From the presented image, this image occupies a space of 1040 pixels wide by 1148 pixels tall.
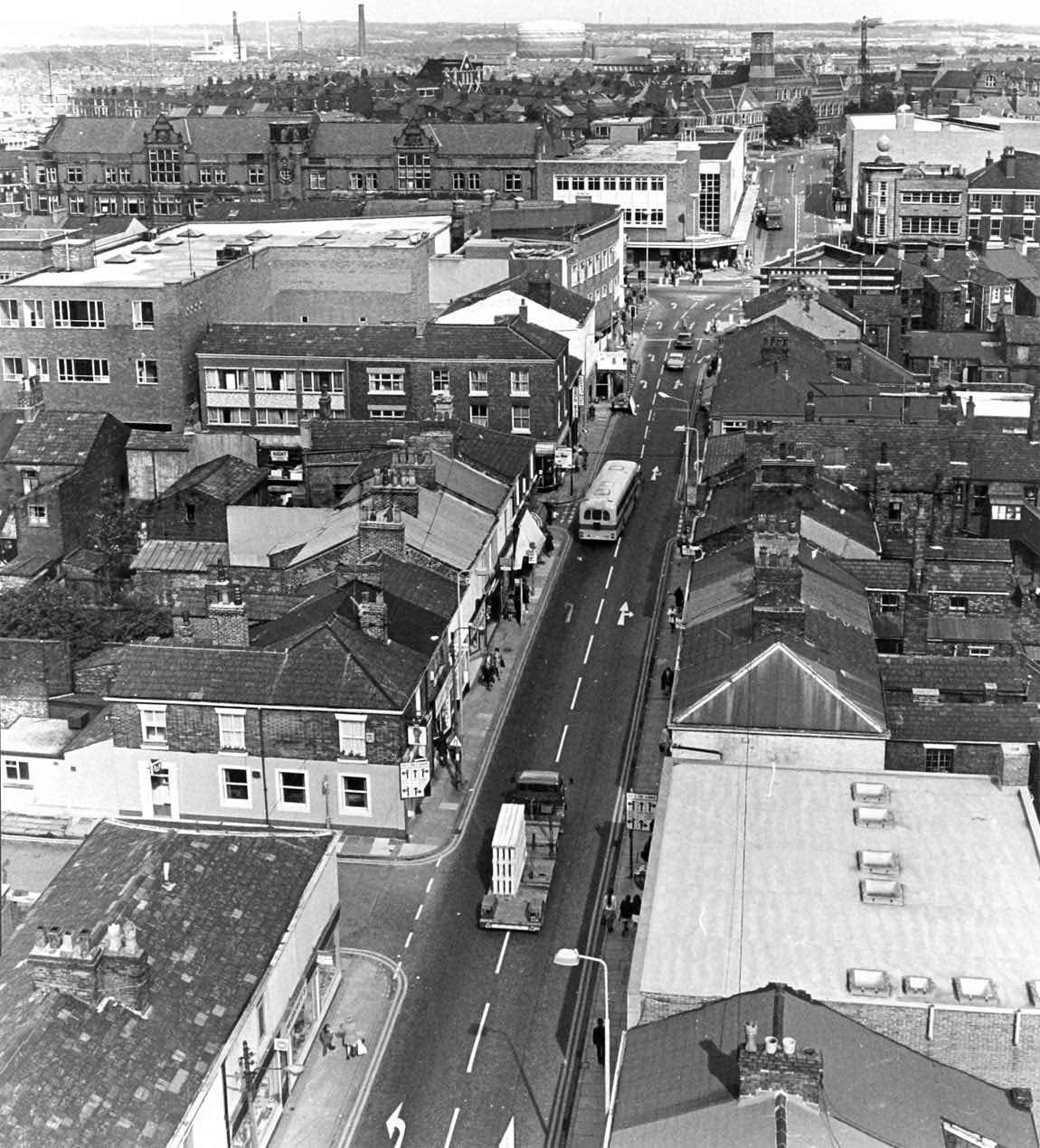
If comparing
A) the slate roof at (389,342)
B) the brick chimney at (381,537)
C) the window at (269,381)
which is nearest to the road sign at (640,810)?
the brick chimney at (381,537)

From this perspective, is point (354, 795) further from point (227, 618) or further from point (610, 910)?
point (610, 910)

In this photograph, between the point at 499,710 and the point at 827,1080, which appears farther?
the point at 499,710

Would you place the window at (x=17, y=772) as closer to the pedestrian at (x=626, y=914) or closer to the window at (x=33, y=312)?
the pedestrian at (x=626, y=914)

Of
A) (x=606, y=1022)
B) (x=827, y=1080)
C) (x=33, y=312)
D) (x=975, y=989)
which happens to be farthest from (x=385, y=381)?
(x=827, y=1080)

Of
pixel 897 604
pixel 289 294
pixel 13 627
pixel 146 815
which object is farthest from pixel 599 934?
pixel 289 294

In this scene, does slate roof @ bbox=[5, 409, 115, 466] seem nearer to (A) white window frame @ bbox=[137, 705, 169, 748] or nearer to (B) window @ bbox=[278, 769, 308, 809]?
(A) white window frame @ bbox=[137, 705, 169, 748]
